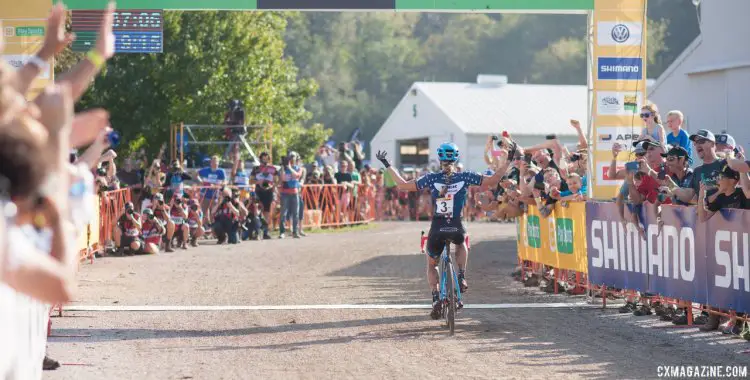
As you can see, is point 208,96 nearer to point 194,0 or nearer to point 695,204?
point 194,0

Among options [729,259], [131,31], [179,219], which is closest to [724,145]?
[729,259]

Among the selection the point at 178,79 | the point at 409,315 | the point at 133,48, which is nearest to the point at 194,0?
the point at 133,48

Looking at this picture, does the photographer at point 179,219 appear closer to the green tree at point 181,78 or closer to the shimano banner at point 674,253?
the shimano banner at point 674,253

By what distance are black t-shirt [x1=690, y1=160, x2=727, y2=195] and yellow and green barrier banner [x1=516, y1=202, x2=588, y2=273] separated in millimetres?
2813

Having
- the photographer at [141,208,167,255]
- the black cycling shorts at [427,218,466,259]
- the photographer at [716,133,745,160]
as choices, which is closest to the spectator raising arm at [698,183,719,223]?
the photographer at [716,133,745,160]

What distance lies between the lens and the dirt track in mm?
9734

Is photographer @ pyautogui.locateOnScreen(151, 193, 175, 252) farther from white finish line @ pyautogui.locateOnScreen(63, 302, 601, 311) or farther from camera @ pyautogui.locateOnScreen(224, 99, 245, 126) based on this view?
camera @ pyautogui.locateOnScreen(224, 99, 245, 126)

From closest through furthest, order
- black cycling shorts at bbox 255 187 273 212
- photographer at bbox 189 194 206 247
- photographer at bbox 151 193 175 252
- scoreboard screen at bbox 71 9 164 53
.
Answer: scoreboard screen at bbox 71 9 164 53, photographer at bbox 151 193 175 252, photographer at bbox 189 194 206 247, black cycling shorts at bbox 255 187 273 212

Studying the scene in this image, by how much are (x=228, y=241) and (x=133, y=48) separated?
8389 mm

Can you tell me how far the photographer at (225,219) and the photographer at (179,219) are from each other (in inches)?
54.7

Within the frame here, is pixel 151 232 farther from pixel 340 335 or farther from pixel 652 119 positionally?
pixel 340 335

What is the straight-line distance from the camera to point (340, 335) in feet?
38.7

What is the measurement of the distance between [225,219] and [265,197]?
2.05m

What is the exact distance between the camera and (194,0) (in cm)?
1688
